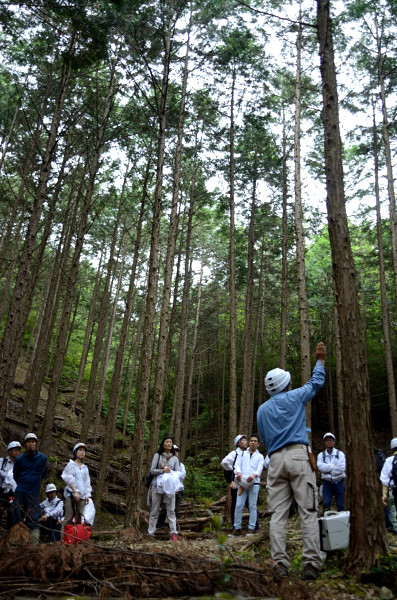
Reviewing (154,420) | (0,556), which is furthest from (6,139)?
(0,556)

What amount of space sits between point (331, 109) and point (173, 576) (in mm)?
5327

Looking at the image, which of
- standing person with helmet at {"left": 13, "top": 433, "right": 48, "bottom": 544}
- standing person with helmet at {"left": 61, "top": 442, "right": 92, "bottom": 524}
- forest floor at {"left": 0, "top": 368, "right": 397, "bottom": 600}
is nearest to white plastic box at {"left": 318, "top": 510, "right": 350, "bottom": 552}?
forest floor at {"left": 0, "top": 368, "right": 397, "bottom": 600}

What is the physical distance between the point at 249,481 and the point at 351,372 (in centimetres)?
448

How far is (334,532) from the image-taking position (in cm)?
407

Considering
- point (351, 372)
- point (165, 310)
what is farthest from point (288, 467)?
point (165, 310)

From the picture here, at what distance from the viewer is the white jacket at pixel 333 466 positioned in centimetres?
799

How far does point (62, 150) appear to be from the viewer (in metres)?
14.1

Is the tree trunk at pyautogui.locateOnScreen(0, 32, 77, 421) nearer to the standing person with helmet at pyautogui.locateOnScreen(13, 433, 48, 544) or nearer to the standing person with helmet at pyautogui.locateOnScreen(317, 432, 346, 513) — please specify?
the standing person with helmet at pyautogui.locateOnScreen(13, 433, 48, 544)

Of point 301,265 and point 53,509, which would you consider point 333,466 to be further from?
point 301,265

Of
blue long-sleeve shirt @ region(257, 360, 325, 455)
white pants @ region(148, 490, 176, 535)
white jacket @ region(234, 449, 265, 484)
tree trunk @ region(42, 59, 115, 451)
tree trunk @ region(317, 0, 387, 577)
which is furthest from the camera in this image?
tree trunk @ region(42, 59, 115, 451)

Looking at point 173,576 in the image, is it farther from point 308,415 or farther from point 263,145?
point 263,145

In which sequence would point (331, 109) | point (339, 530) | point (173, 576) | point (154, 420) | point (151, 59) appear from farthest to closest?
1. point (151, 59)
2. point (154, 420)
3. point (331, 109)
4. point (339, 530)
5. point (173, 576)

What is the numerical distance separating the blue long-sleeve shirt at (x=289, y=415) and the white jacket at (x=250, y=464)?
4205 millimetres

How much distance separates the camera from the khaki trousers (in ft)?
12.1
